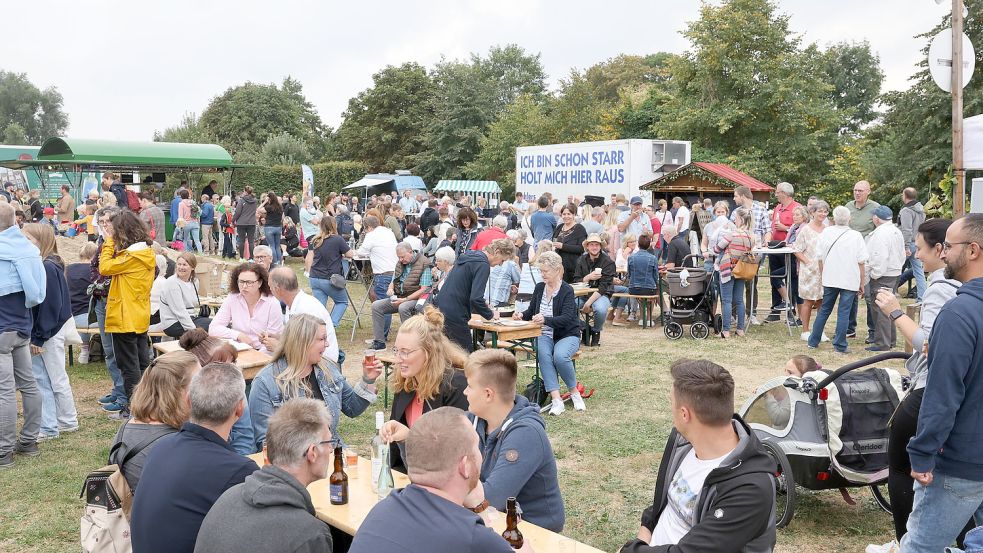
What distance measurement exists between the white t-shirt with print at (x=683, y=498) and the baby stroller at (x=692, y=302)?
7712 millimetres

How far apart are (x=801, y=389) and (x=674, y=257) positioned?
7100 mm

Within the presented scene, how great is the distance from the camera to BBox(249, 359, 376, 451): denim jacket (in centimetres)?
422

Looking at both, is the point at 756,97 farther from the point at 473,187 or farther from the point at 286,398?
the point at 286,398

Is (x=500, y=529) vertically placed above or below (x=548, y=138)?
below

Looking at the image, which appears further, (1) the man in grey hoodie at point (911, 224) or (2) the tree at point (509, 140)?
(2) the tree at point (509, 140)

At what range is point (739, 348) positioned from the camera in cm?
980

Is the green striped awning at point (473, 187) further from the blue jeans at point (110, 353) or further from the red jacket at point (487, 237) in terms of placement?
the blue jeans at point (110, 353)

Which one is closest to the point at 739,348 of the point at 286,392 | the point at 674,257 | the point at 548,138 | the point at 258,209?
the point at 674,257

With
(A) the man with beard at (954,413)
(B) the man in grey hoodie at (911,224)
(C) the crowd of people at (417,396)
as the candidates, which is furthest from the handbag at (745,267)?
(A) the man with beard at (954,413)

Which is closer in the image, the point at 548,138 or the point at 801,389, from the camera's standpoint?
the point at 801,389

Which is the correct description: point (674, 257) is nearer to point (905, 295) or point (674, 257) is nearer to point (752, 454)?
point (905, 295)

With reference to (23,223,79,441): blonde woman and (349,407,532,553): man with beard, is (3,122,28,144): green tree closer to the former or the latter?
(23,223,79,441): blonde woman

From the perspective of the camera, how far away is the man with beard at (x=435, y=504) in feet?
6.84

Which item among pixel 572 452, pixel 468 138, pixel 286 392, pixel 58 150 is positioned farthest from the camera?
pixel 468 138
